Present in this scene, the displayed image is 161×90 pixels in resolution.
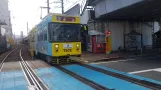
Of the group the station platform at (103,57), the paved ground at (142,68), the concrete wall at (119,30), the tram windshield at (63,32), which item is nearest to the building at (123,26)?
the concrete wall at (119,30)

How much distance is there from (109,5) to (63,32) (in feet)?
27.2

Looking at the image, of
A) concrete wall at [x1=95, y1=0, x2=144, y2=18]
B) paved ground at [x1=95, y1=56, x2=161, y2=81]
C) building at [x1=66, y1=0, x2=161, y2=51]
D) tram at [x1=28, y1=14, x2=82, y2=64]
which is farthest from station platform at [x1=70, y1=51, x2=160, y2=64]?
building at [x1=66, y1=0, x2=161, y2=51]

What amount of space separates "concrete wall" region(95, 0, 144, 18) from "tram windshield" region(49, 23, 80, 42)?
513cm

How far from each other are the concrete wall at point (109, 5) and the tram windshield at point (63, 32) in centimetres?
513

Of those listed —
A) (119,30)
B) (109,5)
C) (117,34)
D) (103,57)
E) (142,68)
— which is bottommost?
(142,68)

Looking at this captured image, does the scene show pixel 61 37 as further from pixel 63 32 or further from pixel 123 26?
pixel 123 26

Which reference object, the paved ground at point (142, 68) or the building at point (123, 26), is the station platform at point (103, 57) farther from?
the building at point (123, 26)

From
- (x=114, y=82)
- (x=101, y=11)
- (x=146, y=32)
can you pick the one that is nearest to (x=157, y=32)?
(x=146, y=32)

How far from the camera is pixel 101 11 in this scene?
945 inches

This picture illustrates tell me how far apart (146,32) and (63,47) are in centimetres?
1848

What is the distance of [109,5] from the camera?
21734mm

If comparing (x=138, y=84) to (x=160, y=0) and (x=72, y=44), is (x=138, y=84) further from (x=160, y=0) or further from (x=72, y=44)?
(x=160, y=0)

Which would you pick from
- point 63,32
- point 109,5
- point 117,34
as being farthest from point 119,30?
point 63,32

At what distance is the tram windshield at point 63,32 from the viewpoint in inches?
588
